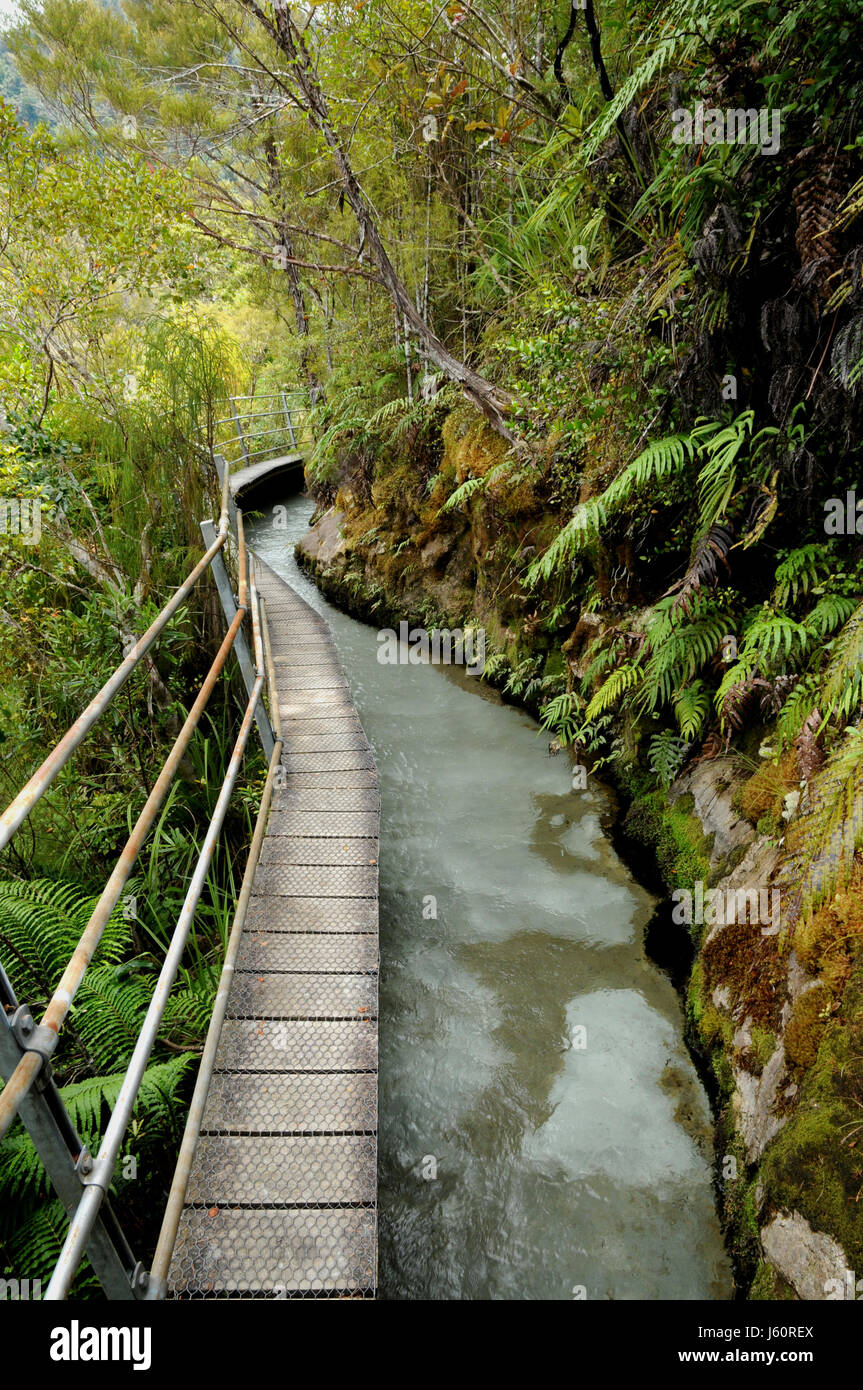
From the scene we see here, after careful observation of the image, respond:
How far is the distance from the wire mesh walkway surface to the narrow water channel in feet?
2.27

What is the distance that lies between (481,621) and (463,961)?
3766 millimetres

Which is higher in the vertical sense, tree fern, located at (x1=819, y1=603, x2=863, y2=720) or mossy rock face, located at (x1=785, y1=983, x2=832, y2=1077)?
tree fern, located at (x1=819, y1=603, x2=863, y2=720)

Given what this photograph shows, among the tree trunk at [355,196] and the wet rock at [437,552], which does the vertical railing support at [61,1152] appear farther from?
the wet rock at [437,552]

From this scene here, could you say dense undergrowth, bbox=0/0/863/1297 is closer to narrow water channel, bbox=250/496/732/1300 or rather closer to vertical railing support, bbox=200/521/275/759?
narrow water channel, bbox=250/496/732/1300

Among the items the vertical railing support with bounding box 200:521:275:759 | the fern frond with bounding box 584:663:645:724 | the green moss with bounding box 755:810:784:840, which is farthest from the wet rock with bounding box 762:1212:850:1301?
the vertical railing support with bounding box 200:521:275:759

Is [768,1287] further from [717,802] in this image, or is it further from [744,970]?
[717,802]

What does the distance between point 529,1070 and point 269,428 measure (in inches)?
614

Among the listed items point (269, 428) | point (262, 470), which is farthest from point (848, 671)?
point (269, 428)

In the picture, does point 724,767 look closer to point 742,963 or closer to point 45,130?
point 742,963

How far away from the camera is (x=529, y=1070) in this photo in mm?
3021

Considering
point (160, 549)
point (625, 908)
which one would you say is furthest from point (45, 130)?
point (625, 908)

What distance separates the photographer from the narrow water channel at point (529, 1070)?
240 cm

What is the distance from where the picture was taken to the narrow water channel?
2.40 meters

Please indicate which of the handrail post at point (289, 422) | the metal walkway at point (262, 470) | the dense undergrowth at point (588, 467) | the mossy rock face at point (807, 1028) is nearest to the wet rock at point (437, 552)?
the dense undergrowth at point (588, 467)
